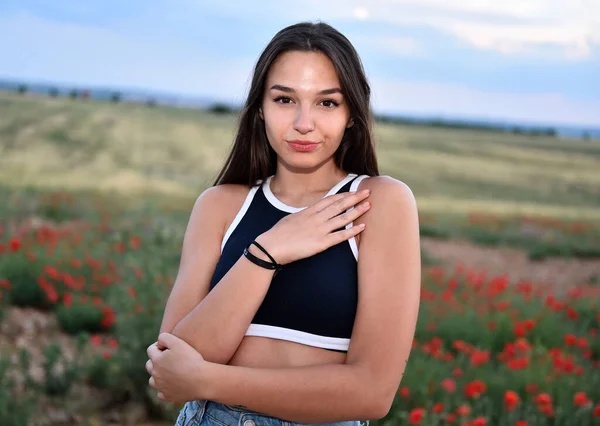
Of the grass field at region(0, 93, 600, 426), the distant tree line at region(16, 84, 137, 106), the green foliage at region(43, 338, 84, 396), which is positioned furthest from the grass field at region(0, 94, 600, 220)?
the green foliage at region(43, 338, 84, 396)

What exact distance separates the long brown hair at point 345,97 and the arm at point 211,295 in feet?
0.55

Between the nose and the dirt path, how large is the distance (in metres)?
9.58

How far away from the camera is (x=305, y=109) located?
83.4 inches

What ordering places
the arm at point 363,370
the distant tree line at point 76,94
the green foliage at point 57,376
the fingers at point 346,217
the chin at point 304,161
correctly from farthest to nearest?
the distant tree line at point 76,94 → the green foliage at point 57,376 → the chin at point 304,161 → the fingers at point 346,217 → the arm at point 363,370

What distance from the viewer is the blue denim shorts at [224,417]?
2.03 meters

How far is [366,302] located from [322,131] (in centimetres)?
49

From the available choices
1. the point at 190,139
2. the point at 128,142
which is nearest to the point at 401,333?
the point at 128,142

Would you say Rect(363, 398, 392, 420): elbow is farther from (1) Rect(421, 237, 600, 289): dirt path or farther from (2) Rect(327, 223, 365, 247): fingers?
(1) Rect(421, 237, 600, 289): dirt path

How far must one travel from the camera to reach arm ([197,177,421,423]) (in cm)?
195

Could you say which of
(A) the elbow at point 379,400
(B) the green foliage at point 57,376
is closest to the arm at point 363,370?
(A) the elbow at point 379,400

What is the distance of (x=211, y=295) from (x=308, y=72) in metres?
0.67

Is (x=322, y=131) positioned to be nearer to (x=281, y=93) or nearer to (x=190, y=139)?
(x=281, y=93)

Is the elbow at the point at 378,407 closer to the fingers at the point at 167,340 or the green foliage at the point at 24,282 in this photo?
the fingers at the point at 167,340

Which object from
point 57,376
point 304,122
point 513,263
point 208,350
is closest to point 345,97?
point 304,122
